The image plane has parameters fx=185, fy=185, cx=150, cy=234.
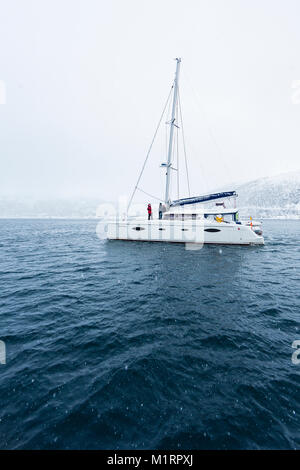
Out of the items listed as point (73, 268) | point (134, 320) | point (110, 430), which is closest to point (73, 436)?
point (110, 430)

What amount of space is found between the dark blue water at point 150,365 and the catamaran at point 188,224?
7.33 metres

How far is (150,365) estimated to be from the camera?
3711mm

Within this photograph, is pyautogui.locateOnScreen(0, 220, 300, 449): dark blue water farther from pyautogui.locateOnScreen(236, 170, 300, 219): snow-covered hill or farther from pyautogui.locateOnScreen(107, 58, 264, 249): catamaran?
pyautogui.locateOnScreen(236, 170, 300, 219): snow-covered hill

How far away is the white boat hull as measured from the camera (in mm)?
14938

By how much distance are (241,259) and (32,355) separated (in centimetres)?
1116

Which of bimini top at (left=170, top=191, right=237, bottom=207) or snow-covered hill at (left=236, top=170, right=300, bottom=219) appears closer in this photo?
bimini top at (left=170, top=191, right=237, bottom=207)

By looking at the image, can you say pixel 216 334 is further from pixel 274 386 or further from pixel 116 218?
pixel 116 218

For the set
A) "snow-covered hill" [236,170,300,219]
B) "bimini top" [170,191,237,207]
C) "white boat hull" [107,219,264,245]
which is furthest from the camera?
"snow-covered hill" [236,170,300,219]

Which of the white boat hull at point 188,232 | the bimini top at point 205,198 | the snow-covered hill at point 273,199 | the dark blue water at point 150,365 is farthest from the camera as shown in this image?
the snow-covered hill at point 273,199

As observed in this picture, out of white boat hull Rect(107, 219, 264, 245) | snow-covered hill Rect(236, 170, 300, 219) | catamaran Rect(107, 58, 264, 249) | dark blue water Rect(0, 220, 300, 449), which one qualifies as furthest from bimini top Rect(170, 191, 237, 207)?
snow-covered hill Rect(236, 170, 300, 219)

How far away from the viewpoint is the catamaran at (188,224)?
1504cm

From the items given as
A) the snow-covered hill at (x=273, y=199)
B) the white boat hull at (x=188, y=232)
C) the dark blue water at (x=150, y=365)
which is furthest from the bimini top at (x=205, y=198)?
the snow-covered hill at (x=273, y=199)

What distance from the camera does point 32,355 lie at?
398 centimetres

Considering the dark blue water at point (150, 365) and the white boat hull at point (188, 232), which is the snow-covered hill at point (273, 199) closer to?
the white boat hull at point (188, 232)
